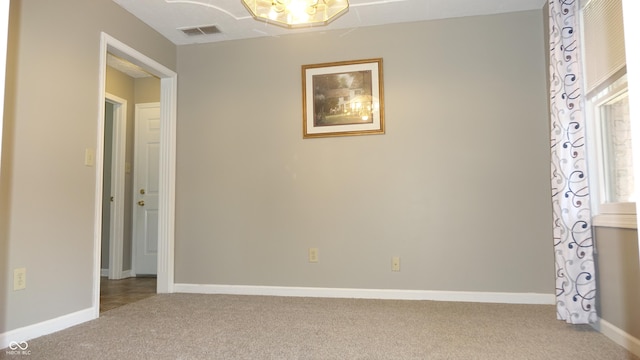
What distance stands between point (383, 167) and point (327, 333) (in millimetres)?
1520

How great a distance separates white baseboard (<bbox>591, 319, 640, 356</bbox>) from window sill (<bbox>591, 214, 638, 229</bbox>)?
562 millimetres

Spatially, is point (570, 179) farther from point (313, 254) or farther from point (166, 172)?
point (166, 172)

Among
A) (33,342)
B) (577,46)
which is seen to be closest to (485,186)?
(577,46)

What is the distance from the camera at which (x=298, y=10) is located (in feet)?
7.80

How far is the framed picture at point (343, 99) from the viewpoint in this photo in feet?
11.3

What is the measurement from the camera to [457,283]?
10.5 ft

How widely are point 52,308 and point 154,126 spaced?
8.72 ft

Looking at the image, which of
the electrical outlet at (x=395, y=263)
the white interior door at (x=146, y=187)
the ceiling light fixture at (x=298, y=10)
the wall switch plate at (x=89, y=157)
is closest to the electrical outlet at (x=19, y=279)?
the wall switch plate at (x=89, y=157)

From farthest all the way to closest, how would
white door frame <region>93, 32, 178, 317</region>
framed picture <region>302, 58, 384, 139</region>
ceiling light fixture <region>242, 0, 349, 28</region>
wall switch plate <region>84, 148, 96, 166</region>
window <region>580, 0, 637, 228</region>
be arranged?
white door frame <region>93, 32, 178, 317</region>
framed picture <region>302, 58, 384, 139</region>
wall switch plate <region>84, 148, 96, 166</region>
ceiling light fixture <region>242, 0, 349, 28</region>
window <region>580, 0, 637, 228</region>

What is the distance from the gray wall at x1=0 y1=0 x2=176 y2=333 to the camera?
224 centimetres

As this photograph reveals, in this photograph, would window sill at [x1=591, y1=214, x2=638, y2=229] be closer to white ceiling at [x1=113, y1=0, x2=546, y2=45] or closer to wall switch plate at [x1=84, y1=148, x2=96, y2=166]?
white ceiling at [x1=113, y1=0, x2=546, y2=45]

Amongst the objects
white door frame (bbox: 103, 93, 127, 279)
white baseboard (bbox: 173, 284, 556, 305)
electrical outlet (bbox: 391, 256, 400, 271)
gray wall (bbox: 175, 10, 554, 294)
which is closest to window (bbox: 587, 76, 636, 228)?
gray wall (bbox: 175, 10, 554, 294)

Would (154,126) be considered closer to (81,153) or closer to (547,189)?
(81,153)

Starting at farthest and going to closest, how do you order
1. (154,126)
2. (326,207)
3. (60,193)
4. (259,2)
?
(154,126)
(326,207)
(60,193)
(259,2)
